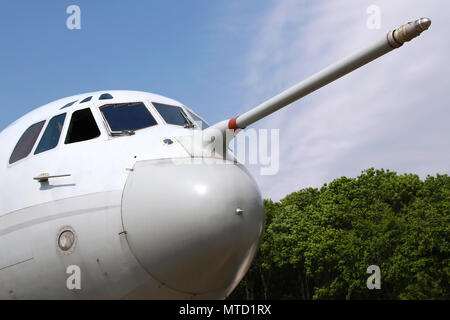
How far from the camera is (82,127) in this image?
761 cm

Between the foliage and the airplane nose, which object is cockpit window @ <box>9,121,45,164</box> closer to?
the airplane nose

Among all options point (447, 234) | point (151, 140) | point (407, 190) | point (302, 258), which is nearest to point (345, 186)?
point (407, 190)

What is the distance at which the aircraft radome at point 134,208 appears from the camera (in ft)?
18.3

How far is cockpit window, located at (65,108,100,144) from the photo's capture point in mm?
7371

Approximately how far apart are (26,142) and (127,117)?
2055mm

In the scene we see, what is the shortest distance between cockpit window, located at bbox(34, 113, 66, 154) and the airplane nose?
233cm

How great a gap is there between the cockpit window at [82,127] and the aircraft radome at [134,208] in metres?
0.02

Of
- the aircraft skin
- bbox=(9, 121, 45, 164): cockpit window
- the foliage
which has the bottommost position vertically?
the foliage

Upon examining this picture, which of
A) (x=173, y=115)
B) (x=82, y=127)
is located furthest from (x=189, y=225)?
(x=173, y=115)

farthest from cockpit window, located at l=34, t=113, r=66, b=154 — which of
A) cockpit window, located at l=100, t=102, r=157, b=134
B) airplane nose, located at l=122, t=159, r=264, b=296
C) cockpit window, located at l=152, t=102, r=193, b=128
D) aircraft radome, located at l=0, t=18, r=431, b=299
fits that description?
airplane nose, located at l=122, t=159, r=264, b=296

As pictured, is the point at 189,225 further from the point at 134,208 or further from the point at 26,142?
the point at 26,142

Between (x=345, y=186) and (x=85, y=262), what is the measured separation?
41284mm

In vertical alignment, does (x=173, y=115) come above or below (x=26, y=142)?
above
